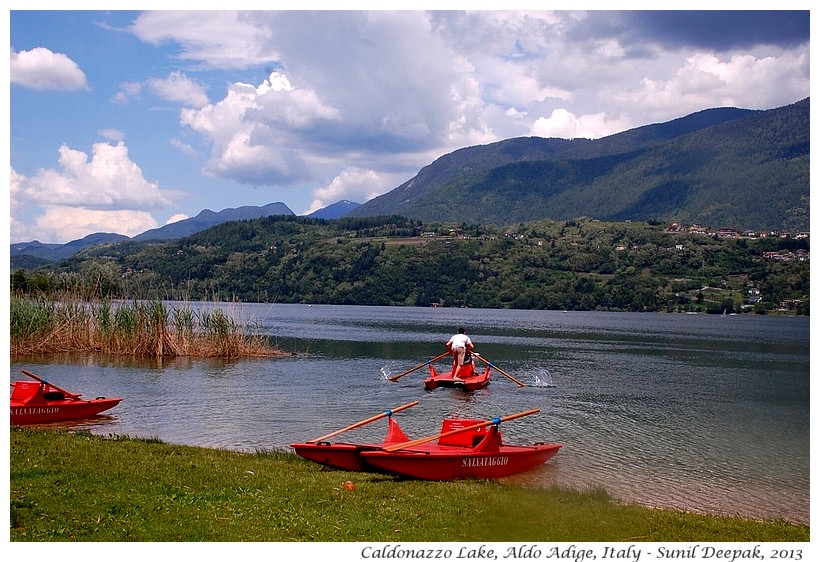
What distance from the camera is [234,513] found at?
9.40 m

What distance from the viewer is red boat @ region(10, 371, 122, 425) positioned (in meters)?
18.5

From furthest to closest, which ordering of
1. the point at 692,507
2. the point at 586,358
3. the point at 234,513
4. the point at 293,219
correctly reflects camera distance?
1. the point at 293,219
2. the point at 586,358
3. the point at 692,507
4. the point at 234,513

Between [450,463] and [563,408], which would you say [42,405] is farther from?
[563,408]

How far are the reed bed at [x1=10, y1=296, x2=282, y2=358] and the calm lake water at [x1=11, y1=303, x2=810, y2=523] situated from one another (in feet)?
4.88

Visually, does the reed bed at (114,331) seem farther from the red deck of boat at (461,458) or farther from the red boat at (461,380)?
the red deck of boat at (461,458)

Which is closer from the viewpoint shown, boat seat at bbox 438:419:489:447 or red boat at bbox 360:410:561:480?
red boat at bbox 360:410:561:480

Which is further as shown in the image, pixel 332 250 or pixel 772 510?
pixel 332 250

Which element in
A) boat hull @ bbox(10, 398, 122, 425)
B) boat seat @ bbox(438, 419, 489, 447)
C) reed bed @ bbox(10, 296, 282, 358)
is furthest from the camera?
reed bed @ bbox(10, 296, 282, 358)

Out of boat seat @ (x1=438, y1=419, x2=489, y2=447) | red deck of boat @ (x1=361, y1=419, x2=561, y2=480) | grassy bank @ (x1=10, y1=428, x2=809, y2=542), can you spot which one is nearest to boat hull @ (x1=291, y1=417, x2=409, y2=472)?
red deck of boat @ (x1=361, y1=419, x2=561, y2=480)

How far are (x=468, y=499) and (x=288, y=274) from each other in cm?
13125

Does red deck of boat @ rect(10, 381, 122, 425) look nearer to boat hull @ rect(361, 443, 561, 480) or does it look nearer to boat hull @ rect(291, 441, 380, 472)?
boat hull @ rect(291, 441, 380, 472)

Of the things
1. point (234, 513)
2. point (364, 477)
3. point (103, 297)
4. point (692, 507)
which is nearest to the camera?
point (234, 513)

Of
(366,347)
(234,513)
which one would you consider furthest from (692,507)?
(366,347)

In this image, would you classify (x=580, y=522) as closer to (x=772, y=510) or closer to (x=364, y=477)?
(x=364, y=477)
